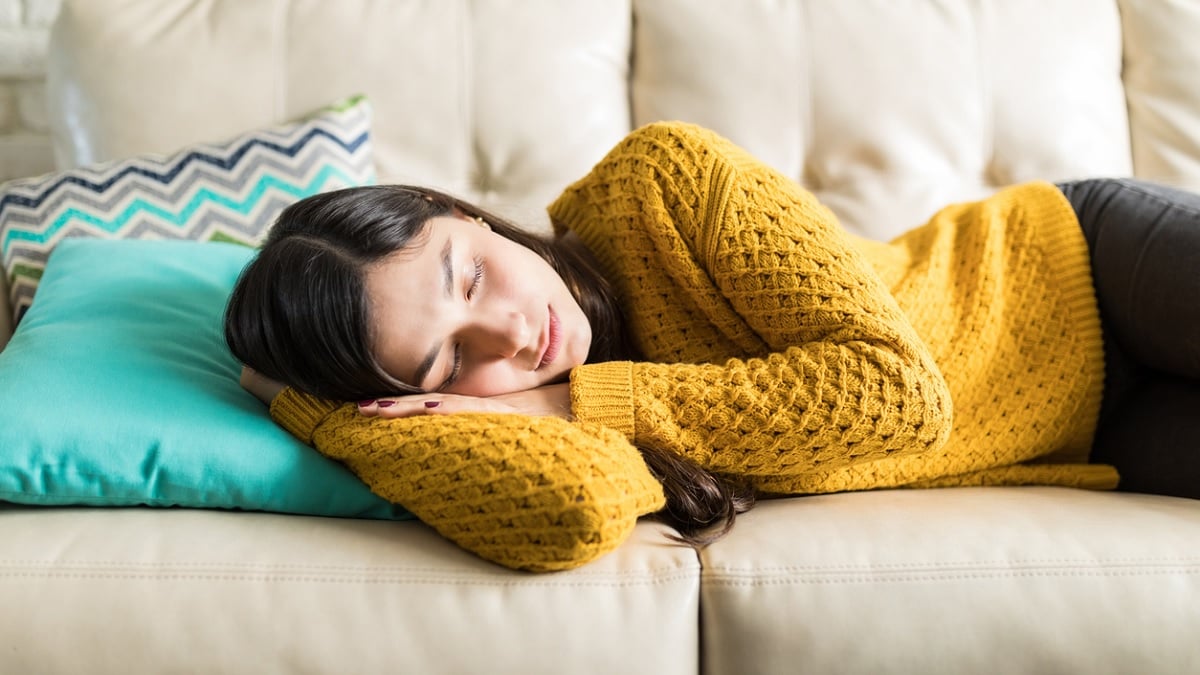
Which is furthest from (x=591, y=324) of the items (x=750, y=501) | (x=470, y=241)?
(x=750, y=501)

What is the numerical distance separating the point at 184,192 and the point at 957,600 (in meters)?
1.23

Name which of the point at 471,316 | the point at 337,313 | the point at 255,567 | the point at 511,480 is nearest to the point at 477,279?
the point at 471,316

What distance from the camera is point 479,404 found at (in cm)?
102

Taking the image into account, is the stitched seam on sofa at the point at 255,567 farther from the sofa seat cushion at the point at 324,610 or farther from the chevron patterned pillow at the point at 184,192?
the chevron patterned pillow at the point at 184,192

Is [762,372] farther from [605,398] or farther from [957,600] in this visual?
[957,600]

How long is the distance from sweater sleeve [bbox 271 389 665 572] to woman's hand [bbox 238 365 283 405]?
143mm

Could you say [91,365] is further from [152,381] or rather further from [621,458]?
[621,458]

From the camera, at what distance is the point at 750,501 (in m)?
1.06

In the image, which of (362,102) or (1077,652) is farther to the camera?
(362,102)

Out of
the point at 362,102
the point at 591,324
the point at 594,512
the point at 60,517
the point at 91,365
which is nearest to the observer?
the point at 594,512

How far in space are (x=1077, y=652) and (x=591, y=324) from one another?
639 mm

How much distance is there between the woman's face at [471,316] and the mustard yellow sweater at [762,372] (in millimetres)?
60

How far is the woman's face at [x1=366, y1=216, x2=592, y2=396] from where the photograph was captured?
97 centimetres

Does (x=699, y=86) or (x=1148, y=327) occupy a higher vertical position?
(x=699, y=86)
